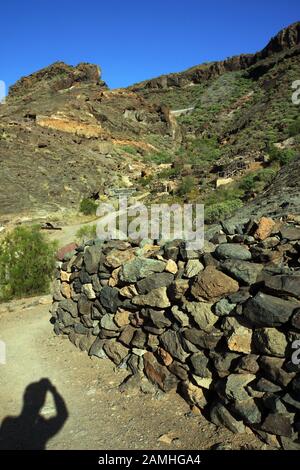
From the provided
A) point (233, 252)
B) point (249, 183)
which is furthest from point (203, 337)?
point (249, 183)

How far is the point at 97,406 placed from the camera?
5.39 metres

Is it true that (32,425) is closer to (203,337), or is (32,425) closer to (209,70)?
(203,337)

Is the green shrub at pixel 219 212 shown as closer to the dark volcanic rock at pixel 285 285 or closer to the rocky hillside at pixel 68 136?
the dark volcanic rock at pixel 285 285

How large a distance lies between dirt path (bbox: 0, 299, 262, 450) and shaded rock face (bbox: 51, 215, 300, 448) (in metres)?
0.19

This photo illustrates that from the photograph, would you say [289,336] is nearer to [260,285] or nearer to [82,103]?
[260,285]

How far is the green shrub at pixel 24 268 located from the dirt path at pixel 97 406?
12.1ft

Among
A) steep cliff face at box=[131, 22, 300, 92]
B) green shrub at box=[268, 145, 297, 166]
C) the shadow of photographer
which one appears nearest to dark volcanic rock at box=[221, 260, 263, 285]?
the shadow of photographer

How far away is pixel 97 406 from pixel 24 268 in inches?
273

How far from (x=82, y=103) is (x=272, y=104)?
73.4 feet

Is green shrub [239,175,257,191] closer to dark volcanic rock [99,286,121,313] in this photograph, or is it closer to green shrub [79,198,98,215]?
green shrub [79,198,98,215]

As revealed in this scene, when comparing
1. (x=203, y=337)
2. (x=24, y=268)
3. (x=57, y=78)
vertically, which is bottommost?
(x=24, y=268)

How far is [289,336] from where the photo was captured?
154 inches

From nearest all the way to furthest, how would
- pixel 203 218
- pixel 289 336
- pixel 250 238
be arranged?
pixel 289 336, pixel 250 238, pixel 203 218

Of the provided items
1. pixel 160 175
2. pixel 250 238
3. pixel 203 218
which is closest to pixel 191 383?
pixel 250 238
